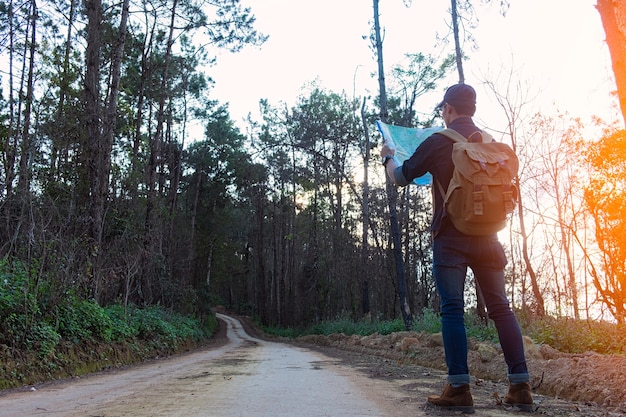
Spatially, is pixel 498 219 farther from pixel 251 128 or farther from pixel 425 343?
pixel 251 128

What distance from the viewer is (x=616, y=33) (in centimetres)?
562

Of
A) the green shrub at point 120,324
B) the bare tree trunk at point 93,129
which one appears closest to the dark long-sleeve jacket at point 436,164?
the green shrub at point 120,324

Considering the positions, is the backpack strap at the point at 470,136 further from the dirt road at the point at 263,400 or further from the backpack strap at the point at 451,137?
the dirt road at the point at 263,400

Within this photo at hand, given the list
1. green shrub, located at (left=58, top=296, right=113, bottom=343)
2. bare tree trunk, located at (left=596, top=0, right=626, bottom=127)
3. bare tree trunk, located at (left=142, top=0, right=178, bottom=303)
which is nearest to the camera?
bare tree trunk, located at (left=596, top=0, right=626, bottom=127)

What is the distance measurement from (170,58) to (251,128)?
42.4 ft

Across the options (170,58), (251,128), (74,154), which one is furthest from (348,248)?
(74,154)

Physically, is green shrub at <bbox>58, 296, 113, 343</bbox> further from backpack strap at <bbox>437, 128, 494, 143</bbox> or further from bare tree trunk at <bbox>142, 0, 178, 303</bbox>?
backpack strap at <bbox>437, 128, 494, 143</bbox>

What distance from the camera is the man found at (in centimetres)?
284

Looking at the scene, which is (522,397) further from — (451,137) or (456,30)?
(456,30)

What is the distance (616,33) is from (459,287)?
15.0 ft

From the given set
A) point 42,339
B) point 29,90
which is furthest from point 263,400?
point 29,90

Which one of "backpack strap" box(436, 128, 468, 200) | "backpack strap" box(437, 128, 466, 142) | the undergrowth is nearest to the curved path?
"backpack strap" box(436, 128, 468, 200)

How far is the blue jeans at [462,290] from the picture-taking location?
2865 millimetres

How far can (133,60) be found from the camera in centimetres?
2269
